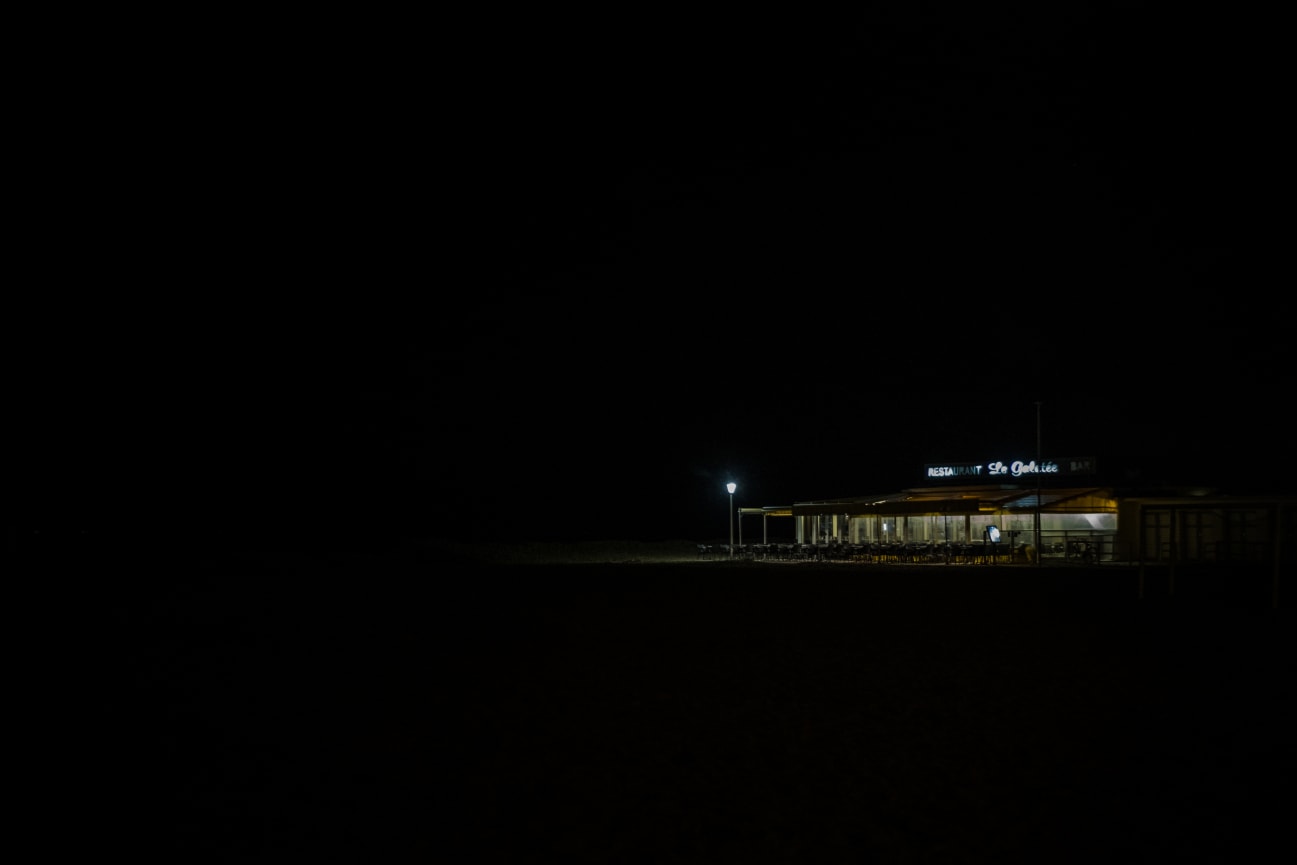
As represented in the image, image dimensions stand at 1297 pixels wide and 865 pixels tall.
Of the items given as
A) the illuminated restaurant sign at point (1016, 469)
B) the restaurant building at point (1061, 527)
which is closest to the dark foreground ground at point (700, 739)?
the restaurant building at point (1061, 527)

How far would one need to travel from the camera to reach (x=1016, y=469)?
41.2 meters

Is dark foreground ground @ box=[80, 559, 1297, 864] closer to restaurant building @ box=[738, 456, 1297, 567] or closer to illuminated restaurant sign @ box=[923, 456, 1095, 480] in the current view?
restaurant building @ box=[738, 456, 1297, 567]

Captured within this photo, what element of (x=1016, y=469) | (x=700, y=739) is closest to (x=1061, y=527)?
(x=1016, y=469)

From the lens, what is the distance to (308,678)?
30.2ft

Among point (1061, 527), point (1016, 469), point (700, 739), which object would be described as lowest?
point (700, 739)

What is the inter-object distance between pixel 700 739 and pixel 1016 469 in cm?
3682

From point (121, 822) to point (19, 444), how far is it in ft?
245

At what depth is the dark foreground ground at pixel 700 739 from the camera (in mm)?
5195

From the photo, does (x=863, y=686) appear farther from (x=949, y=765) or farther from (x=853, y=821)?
(x=853, y=821)

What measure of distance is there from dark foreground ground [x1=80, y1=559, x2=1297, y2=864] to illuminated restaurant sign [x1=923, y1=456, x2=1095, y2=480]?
27975 mm

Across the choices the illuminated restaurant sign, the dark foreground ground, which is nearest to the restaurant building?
the illuminated restaurant sign

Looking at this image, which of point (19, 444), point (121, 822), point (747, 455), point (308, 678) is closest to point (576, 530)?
point (747, 455)

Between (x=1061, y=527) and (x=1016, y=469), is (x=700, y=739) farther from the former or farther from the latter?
(x=1016, y=469)

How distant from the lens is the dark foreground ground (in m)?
5.20
